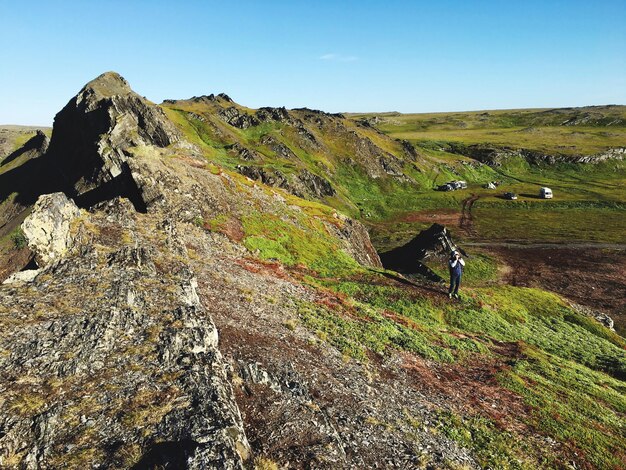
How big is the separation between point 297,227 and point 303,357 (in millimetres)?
35523

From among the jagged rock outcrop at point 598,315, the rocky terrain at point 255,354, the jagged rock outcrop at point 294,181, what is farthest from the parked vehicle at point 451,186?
the rocky terrain at point 255,354

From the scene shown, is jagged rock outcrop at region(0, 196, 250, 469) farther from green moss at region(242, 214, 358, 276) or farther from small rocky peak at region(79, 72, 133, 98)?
small rocky peak at region(79, 72, 133, 98)

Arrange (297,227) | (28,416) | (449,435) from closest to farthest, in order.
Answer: (28,416) < (449,435) < (297,227)

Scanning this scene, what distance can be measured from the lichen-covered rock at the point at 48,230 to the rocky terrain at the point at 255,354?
11 cm

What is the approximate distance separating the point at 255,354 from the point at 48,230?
56.4ft

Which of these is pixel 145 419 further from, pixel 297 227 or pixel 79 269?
pixel 297 227

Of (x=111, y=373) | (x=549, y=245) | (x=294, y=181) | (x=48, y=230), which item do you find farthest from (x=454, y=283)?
(x=294, y=181)

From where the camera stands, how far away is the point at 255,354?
927 inches

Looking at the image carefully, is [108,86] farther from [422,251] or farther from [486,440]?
[486,440]

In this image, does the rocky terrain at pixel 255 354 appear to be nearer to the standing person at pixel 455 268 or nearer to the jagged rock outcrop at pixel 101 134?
the standing person at pixel 455 268

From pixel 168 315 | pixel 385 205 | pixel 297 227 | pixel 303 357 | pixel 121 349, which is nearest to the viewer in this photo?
pixel 121 349

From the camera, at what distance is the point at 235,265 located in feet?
132

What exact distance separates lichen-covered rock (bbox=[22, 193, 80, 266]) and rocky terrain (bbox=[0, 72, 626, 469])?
11 cm

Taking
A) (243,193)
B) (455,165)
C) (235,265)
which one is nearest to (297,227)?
(243,193)
